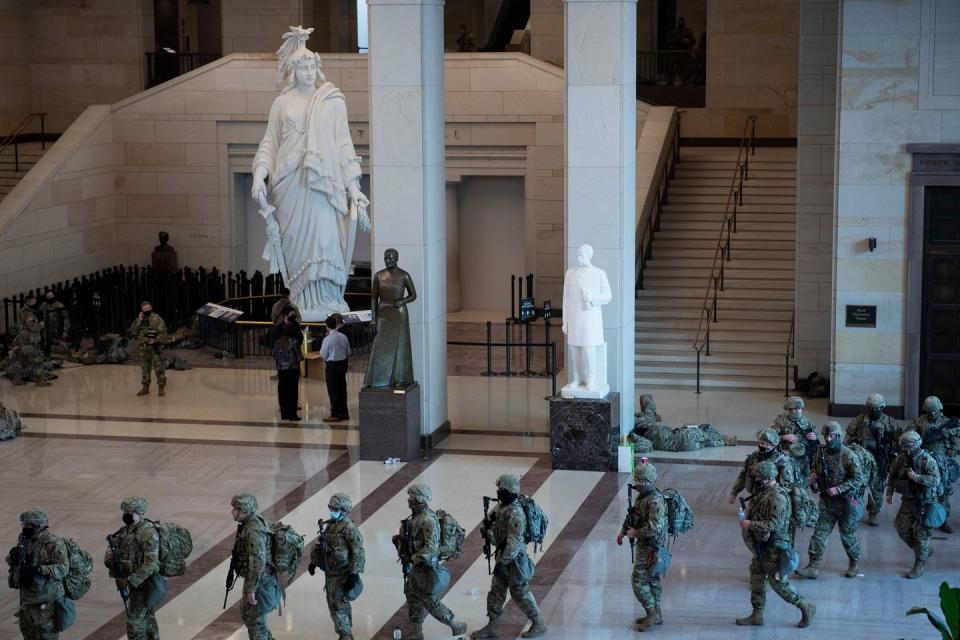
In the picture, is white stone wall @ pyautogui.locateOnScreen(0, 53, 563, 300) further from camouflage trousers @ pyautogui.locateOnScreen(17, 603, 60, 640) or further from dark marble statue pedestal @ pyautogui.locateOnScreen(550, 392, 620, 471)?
camouflage trousers @ pyautogui.locateOnScreen(17, 603, 60, 640)

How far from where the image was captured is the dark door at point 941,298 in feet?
61.2

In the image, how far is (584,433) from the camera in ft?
54.8

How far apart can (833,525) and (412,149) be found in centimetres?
669

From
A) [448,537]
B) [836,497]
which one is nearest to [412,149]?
[836,497]

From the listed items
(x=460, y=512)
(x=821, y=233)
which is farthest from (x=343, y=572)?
(x=821, y=233)

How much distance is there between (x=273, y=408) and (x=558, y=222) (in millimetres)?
8208

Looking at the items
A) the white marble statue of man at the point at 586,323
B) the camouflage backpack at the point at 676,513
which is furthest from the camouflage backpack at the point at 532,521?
the white marble statue of man at the point at 586,323

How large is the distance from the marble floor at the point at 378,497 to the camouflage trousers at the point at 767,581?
0.82 ft

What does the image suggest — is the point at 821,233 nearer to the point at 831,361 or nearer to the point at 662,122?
the point at 831,361

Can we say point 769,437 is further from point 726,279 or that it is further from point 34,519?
point 726,279

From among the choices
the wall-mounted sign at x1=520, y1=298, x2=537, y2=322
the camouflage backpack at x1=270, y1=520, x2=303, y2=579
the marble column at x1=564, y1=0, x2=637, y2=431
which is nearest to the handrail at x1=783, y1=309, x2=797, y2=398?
the wall-mounted sign at x1=520, y1=298, x2=537, y2=322

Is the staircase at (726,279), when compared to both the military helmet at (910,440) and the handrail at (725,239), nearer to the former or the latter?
the handrail at (725,239)

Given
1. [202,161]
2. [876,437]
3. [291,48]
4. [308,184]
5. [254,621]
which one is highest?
[291,48]

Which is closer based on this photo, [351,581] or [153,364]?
[351,581]
